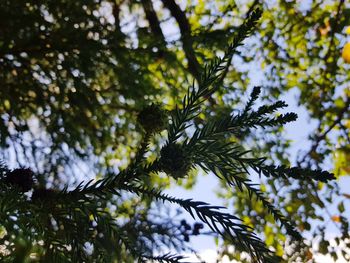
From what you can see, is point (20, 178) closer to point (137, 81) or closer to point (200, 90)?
point (200, 90)

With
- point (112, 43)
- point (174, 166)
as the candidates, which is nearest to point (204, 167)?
point (174, 166)

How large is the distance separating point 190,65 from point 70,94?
4.96 ft

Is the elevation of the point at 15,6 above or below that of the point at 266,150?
above

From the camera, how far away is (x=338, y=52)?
17.0ft

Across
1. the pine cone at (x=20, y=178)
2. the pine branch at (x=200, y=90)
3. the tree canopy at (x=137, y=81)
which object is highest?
the tree canopy at (x=137, y=81)

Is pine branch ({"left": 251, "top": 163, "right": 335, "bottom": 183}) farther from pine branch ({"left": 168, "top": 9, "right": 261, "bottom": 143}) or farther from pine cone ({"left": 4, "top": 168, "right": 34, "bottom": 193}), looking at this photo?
pine cone ({"left": 4, "top": 168, "right": 34, "bottom": 193})

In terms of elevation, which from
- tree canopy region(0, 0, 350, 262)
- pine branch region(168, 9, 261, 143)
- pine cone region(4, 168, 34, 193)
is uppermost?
tree canopy region(0, 0, 350, 262)

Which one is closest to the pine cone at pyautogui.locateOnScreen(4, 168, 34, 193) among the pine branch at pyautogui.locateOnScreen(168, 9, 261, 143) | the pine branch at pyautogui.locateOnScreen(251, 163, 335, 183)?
the pine branch at pyautogui.locateOnScreen(168, 9, 261, 143)

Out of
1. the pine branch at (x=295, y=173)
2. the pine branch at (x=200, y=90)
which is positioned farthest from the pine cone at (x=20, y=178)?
the pine branch at (x=295, y=173)

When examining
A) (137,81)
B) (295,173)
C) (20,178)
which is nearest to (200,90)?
(295,173)

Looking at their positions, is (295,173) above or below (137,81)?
below

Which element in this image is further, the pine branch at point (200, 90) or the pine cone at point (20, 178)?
the pine cone at point (20, 178)

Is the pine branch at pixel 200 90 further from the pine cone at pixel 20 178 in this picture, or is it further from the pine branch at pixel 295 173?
the pine cone at pixel 20 178

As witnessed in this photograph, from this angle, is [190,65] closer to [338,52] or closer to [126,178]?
[338,52]
